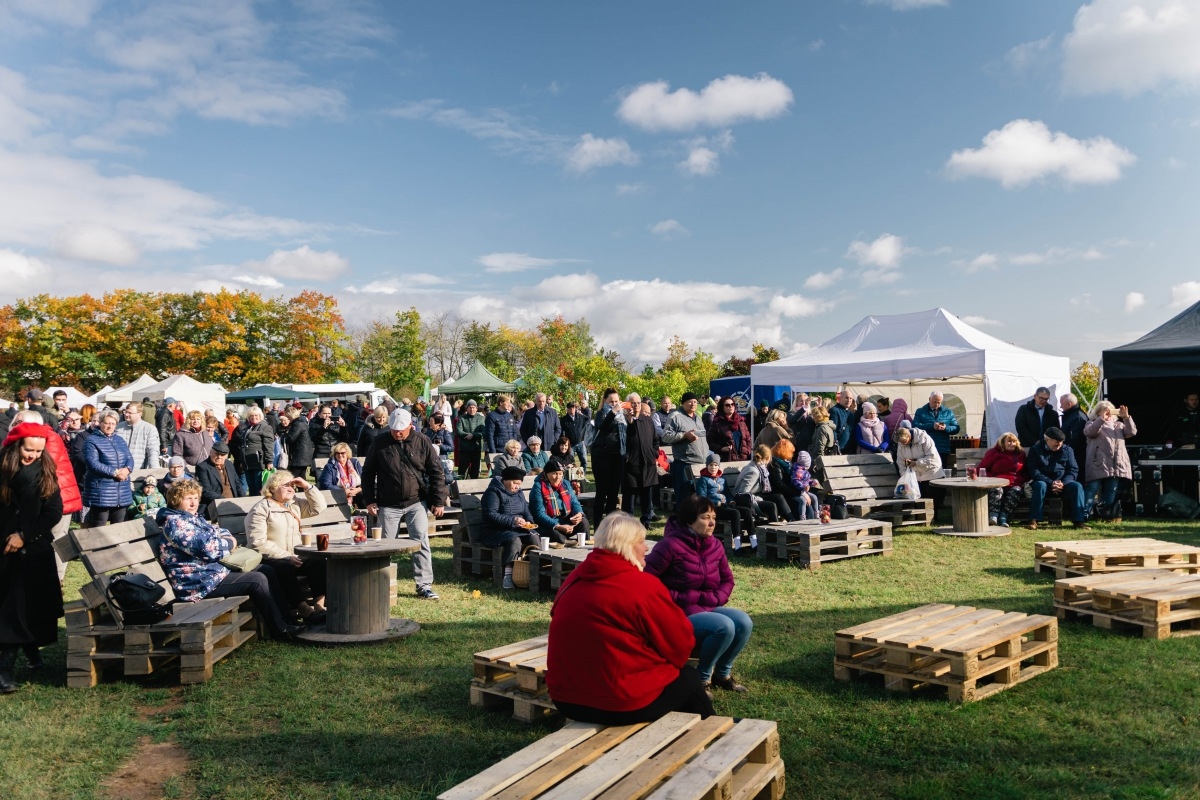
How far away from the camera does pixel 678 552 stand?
5.25 m

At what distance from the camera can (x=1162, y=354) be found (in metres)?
13.1

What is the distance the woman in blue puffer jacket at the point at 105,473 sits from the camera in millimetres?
10016

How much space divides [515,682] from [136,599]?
253 cm

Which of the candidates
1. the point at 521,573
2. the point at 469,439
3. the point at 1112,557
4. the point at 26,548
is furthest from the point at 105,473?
the point at 1112,557

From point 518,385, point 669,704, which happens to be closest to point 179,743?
point 669,704

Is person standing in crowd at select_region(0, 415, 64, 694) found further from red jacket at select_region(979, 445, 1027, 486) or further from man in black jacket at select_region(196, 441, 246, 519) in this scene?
red jacket at select_region(979, 445, 1027, 486)

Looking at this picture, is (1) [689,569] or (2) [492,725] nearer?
(2) [492,725]

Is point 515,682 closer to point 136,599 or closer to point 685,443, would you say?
point 136,599

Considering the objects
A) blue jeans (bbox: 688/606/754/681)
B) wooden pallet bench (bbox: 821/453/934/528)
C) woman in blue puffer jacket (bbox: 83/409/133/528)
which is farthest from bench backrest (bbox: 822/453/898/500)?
woman in blue puffer jacket (bbox: 83/409/133/528)

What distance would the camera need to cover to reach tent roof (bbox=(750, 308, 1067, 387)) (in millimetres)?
14809

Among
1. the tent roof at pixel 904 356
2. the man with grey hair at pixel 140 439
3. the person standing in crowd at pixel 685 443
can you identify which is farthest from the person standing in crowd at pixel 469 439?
the tent roof at pixel 904 356

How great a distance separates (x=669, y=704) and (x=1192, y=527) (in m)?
10.6

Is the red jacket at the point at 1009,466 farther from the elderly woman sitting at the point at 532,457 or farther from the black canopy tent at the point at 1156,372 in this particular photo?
the elderly woman sitting at the point at 532,457

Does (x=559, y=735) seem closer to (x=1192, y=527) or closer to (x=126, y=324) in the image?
(x=1192, y=527)
